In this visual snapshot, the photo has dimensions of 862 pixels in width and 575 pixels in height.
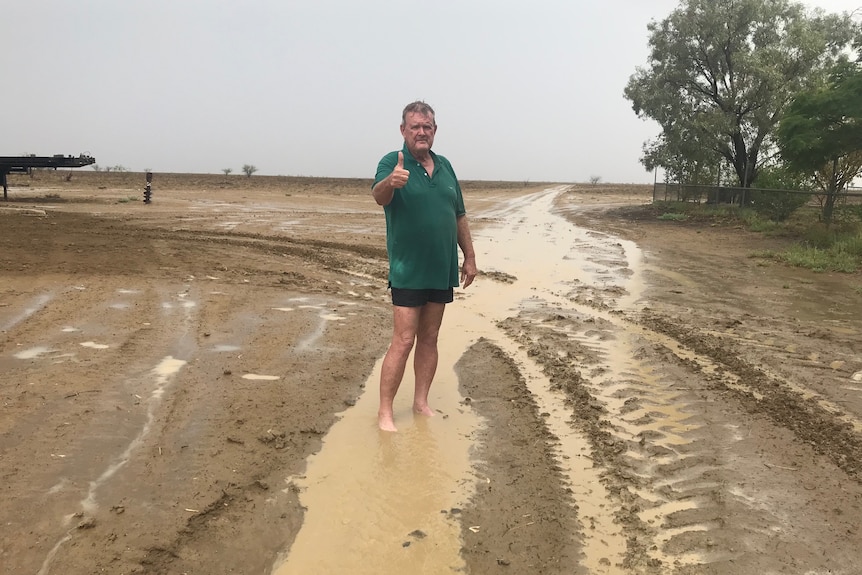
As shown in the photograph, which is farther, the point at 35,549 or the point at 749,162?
the point at 749,162

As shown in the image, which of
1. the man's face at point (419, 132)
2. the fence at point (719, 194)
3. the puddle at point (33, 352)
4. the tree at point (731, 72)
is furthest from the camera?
the tree at point (731, 72)

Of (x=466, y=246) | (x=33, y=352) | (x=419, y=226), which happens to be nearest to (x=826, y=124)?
(x=466, y=246)

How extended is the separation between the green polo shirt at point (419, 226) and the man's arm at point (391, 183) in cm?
9

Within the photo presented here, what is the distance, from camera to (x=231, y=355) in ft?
17.1

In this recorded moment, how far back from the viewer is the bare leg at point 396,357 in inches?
151

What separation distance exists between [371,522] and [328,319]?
13.2 feet

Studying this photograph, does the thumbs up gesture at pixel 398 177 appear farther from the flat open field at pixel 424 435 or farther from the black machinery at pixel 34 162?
the black machinery at pixel 34 162

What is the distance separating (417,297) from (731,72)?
26.4m

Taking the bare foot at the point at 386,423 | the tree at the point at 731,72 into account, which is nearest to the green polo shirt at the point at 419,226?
the bare foot at the point at 386,423

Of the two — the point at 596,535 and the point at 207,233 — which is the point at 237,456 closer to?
the point at 596,535

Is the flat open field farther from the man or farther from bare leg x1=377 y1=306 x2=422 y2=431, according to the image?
the man

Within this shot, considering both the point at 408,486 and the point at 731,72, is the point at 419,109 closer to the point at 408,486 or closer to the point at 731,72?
the point at 408,486

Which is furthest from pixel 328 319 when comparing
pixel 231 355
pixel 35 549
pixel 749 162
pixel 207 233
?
pixel 749 162

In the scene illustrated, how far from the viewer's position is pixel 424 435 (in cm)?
382
